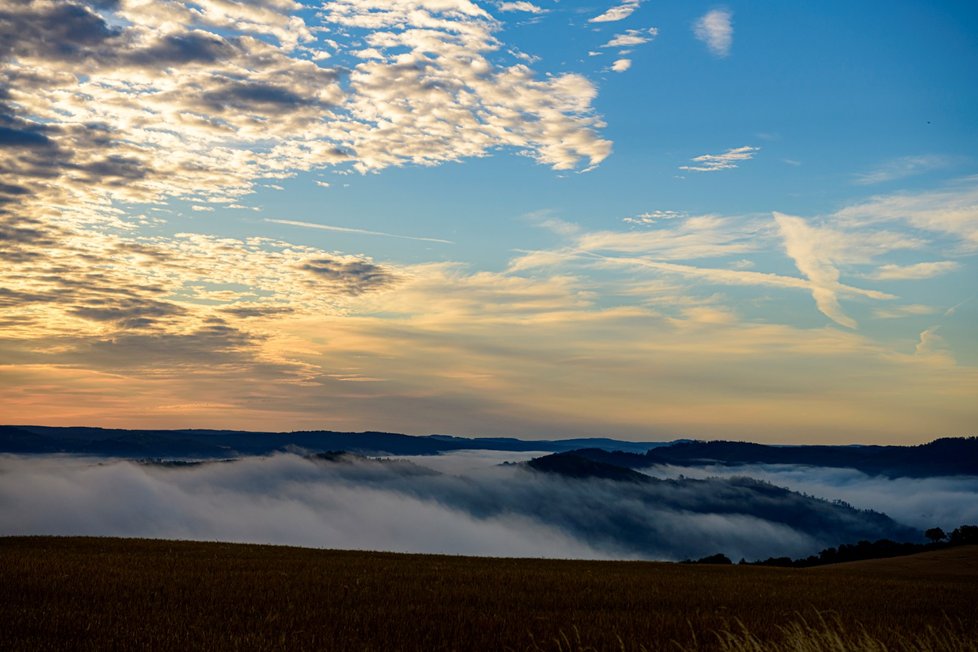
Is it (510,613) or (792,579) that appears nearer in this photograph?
(510,613)

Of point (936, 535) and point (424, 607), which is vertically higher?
point (424, 607)

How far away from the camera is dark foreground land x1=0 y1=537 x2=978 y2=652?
59.8 feet

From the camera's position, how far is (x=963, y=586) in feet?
136

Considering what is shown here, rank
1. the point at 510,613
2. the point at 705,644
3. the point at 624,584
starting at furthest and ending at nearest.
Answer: the point at 624,584 → the point at 510,613 → the point at 705,644

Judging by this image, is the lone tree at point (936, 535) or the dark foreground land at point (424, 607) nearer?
the dark foreground land at point (424, 607)

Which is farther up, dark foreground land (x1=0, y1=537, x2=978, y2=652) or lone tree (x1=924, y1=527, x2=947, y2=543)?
dark foreground land (x1=0, y1=537, x2=978, y2=652)

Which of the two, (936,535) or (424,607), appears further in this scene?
(936,535)

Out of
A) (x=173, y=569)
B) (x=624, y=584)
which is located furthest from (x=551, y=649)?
(x=173, y=569)

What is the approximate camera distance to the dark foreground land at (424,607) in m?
18.2

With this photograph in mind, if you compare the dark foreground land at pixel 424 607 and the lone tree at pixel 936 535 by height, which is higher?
the dark foreground land at pixel 424 607

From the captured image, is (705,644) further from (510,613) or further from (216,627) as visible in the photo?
(216,627)

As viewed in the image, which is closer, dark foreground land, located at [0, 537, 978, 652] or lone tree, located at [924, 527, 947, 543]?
dark foreground land, located at [0, 537, 978, 652]

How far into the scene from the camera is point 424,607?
23.8 meters

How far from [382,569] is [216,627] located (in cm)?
1705
